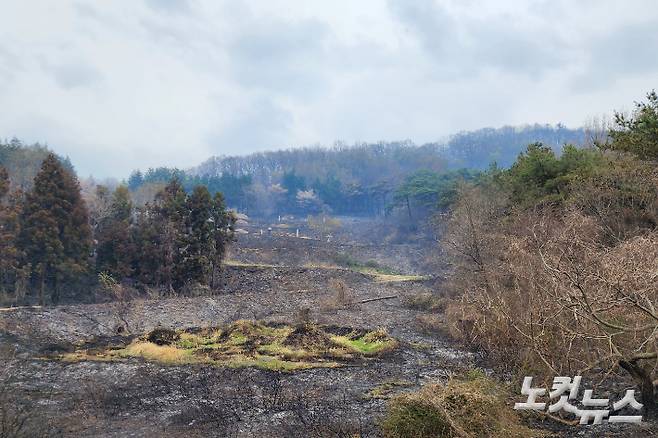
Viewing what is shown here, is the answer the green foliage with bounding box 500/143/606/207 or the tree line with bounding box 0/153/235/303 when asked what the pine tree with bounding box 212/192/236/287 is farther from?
the green foliage with bounding box 500/143/606/207

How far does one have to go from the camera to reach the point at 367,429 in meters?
8.24

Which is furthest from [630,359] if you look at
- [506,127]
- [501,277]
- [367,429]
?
[506,127]

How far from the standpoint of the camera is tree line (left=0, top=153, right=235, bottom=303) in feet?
74.6

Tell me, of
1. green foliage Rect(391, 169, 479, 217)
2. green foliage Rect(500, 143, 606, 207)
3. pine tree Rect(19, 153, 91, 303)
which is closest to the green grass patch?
green foliage Rect(500, 143, 606, 207)

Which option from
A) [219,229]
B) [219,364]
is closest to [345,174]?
[219,229]

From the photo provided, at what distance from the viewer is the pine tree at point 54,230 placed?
22.7 metres

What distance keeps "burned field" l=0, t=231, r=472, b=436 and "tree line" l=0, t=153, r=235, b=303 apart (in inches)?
143

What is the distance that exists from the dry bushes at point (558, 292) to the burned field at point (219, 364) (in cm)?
168

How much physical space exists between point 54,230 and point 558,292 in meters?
21.3

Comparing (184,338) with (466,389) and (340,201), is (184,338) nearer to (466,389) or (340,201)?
(466,389)

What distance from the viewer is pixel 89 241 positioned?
24250 millimetres

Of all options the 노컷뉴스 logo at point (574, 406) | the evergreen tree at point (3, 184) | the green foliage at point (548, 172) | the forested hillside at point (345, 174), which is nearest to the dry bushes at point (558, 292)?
the 노컷뉴스 logo at point (574, 406)

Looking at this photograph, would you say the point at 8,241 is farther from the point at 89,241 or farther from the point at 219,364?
the point at 219,364

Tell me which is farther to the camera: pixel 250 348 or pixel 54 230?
pixel 54 230
